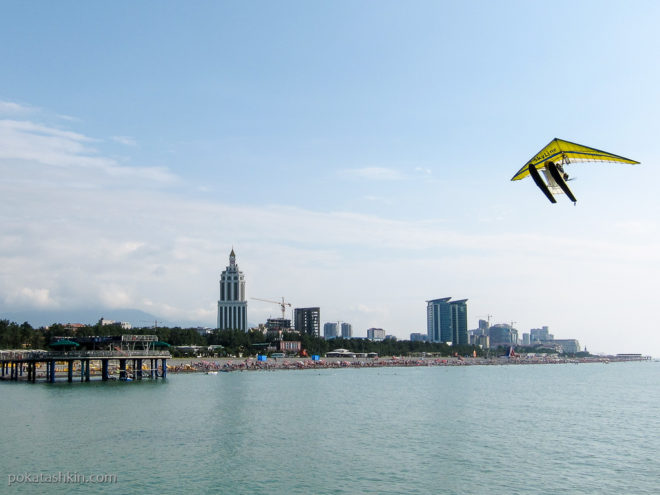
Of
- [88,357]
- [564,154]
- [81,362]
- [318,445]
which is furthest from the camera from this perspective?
[81,362]

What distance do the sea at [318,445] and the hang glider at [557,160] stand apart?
2097 centimetres

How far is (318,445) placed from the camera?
50.9 metres

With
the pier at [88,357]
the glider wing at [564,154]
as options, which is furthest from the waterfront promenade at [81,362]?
the glider wing at [564,154]

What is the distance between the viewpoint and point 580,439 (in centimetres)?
5581

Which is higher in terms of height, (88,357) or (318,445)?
(88,357)

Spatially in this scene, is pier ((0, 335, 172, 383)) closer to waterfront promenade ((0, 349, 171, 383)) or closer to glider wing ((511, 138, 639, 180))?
waterfront promenade ((0, 349, 171, 383))

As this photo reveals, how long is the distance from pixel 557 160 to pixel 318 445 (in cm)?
3265

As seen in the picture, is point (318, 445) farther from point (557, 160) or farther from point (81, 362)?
point (81, 362)

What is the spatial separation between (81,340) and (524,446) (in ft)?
272

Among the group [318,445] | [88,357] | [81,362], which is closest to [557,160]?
[318,445]

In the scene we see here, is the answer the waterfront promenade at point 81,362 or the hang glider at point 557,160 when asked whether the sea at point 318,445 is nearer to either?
the waterfront promenade at point 81,362

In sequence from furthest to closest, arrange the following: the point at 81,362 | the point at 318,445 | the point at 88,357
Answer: the point at 81,362 < the point at 88,357 < the point at 318,445

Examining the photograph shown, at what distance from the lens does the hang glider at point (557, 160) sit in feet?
82.6

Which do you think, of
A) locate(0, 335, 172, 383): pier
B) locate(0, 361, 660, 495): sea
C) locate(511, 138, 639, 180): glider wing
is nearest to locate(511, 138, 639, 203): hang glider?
locate(511, 138, 639, 180): glider wing
